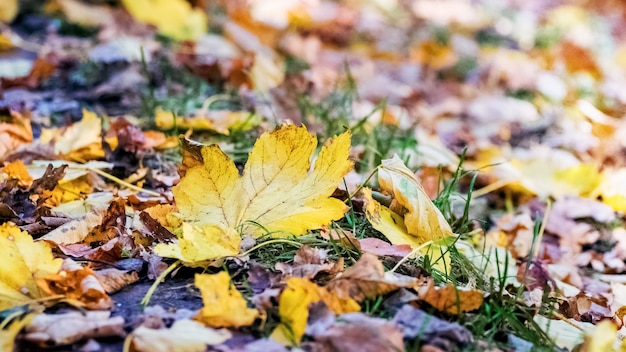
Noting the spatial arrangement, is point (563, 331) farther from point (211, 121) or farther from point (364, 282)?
point (211, 121)

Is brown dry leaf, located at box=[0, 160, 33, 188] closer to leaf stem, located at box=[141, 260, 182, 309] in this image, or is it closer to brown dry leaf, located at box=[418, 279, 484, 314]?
leaf stem, located at box=[141, 260, 182, 309]

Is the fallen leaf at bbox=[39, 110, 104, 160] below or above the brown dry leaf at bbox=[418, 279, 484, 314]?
below

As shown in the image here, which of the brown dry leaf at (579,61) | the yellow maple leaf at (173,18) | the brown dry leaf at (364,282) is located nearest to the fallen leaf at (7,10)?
the yellow maple leaf at (173,18)

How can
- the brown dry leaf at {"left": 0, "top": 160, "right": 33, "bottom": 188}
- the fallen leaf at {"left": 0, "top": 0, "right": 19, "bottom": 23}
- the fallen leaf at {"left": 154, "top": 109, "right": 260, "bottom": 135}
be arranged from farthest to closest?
the fallen leaf at {"left": 0, "top": 0, "right": 19, "bottom": 23} → the fallen leaf at {"left": 154, "top": 109, "right": 260, "bottom": 135} → the brown dry leaf at {"left": 0, "top": 160, "right": 33, "bottom": 188}

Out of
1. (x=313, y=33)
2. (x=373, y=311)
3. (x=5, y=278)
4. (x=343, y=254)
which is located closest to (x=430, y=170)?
(x=343, y=254)

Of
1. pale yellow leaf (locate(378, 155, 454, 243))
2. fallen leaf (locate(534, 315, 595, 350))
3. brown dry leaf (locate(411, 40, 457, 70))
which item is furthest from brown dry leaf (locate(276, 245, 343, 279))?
brown dry leaf (locate(411, 40, 457, 70))

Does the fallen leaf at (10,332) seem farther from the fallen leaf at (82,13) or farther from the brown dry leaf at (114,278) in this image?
the fallen leaf at (82,13)
